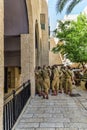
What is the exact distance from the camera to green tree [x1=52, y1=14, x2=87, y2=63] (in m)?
29.0

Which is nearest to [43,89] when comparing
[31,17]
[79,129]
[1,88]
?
[31,17]

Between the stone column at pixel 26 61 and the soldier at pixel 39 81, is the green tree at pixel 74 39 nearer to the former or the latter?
the soldier at pixel 39 81

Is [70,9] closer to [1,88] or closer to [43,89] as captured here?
[43,89]

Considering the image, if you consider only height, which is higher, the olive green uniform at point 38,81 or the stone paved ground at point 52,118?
the olive green uniform at point 38,81

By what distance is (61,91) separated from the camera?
1811 centimetres

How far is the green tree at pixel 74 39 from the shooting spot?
95.2ft

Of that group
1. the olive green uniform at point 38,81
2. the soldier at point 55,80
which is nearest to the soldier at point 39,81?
the olive green uniform at point 38,81

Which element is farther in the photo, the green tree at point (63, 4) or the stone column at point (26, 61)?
the stone column at point (26, 61)

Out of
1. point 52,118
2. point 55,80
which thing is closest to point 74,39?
point 55,80

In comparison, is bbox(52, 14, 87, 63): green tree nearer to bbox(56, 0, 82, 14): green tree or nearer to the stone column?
the stone column

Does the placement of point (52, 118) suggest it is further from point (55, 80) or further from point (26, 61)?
point (55, 80)

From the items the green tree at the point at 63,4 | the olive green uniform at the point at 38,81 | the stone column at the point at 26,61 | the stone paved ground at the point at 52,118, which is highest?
the green tree at the point at 63,4

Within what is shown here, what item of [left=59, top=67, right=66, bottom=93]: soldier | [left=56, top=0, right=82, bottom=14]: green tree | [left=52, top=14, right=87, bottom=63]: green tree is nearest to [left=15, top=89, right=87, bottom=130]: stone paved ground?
[left=56, top=0, right=82, bottom=14]: green tree

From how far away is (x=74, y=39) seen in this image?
29.5 metres
